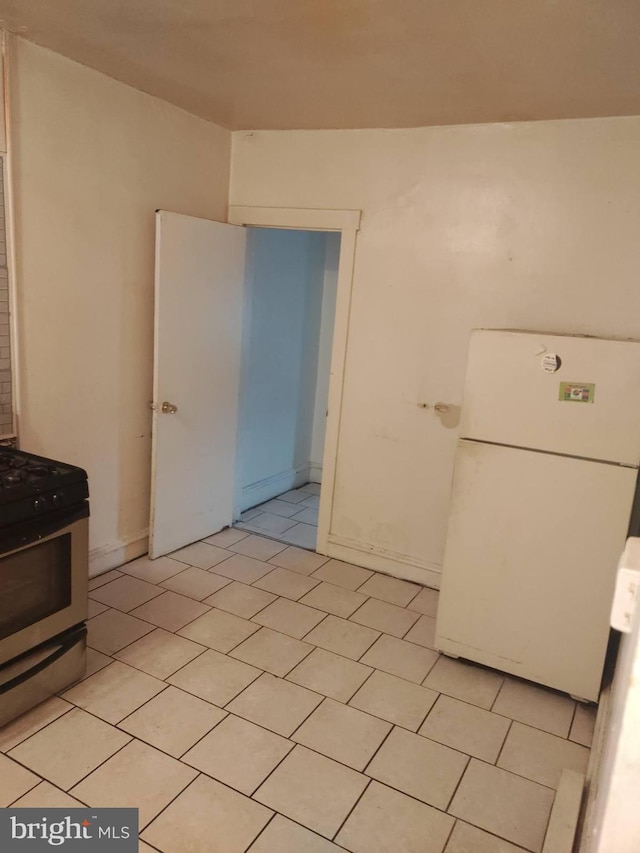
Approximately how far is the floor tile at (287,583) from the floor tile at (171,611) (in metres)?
0.39

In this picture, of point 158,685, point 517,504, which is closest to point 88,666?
point 158,685

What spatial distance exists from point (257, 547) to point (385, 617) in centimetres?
99

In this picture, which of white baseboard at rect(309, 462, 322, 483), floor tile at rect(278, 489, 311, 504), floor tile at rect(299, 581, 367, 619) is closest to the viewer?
floor tile at rect(299, 581, 367, 619)

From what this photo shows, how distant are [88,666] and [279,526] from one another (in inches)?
70.6

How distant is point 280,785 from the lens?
6.46 feet

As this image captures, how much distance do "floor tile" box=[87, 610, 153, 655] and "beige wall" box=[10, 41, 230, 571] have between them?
Answer: 0.44 m

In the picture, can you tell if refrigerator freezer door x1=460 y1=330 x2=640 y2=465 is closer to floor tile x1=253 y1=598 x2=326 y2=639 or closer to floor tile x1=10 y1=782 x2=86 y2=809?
floor tile x1=253 y1=598 x2=326 y2=639

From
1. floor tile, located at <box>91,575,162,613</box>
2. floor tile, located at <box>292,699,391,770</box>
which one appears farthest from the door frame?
floor tile, located at <box>292,699,391,770</box>

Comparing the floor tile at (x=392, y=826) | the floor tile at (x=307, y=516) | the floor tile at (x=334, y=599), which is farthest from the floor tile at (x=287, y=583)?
the floor tile at (x=392, y=826)

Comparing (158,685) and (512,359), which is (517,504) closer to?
(512,359)

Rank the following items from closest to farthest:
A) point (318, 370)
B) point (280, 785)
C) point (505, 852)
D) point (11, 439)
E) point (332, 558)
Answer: point (505, 852) < point (280, 785) < point (11, 439) < point (332, 558) < point (318, 370)

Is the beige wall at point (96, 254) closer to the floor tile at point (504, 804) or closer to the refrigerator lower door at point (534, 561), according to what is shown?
the refrigerator lower door at point (534, 561)

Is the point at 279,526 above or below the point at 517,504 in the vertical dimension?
below

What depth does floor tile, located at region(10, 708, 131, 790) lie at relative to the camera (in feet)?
6.37
